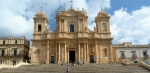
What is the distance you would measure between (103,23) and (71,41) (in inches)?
321

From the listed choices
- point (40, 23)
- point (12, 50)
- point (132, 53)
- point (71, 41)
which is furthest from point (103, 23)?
point (12, 50)

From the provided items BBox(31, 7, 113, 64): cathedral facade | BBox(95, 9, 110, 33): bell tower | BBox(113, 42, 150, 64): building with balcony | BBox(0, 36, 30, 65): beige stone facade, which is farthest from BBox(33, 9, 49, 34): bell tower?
BBox(113, 42, 150, 64): building with balcony

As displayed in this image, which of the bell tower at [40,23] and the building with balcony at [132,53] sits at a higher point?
the bell tower at [40,23]

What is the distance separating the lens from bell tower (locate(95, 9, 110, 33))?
4984cm

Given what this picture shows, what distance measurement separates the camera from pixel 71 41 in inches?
1913

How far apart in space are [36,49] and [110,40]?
15.8 m

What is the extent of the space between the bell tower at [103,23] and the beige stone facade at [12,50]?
19.6 meters

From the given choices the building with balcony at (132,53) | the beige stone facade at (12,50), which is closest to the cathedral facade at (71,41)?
the building with balcony at (132,53)

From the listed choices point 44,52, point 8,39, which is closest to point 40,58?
point 44,52

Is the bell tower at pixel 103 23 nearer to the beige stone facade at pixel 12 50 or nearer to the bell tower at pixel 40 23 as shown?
the bell tower at pixel 40 23

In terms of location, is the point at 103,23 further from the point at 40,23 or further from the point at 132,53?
the point at 40,23

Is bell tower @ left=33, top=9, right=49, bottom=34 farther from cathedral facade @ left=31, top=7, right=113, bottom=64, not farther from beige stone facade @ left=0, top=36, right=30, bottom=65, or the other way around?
beige stone facade @ left=0, top=36, right=30, bottom=65

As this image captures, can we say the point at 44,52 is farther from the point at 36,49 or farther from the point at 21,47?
the point at 21,47

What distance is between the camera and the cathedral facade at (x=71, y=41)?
47750mm
